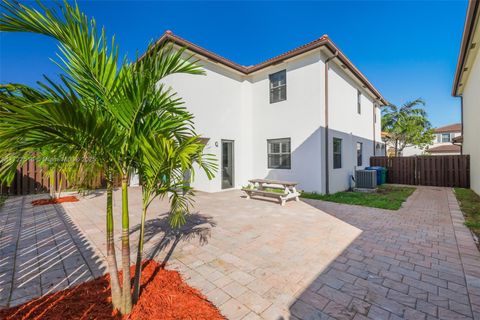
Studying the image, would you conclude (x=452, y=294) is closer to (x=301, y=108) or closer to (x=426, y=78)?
(x=301, y=108)

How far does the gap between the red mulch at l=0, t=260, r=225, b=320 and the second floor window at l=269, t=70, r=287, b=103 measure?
9145 millimetres

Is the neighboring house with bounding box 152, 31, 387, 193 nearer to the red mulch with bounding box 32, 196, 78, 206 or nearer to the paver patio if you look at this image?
the paver patio

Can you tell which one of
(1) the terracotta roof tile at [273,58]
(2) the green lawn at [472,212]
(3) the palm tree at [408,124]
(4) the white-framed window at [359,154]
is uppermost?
(1) the terracotta roof tile at [273,58]

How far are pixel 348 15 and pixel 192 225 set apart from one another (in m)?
11.9

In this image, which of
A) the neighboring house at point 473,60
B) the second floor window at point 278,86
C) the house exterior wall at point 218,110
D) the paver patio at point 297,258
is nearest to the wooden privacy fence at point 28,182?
the house exterior wall at point 218,110

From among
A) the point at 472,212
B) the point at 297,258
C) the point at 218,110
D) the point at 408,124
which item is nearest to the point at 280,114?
the point at 218,110

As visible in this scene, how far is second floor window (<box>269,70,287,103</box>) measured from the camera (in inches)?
396

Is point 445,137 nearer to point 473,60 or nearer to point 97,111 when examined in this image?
point 473,60

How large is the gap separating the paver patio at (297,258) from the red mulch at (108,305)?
24 centimetres

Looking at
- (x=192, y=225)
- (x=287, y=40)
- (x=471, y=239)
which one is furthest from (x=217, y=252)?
(x=287, y=40)

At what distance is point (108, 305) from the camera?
2191 mm

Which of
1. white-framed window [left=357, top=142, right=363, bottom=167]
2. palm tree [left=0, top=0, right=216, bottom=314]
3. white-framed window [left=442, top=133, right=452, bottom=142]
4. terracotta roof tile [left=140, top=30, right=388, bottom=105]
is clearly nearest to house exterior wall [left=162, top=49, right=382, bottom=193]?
terracotta roof tile [left=140, top=30, right=388, bottom=105]

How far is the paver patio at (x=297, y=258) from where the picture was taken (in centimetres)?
235

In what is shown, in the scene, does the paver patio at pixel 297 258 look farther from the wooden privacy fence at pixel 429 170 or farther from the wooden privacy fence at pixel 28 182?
the wooden privacy fence at pixel 429 170
